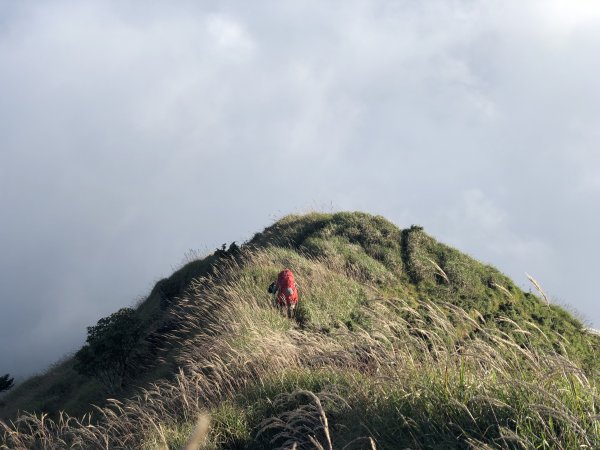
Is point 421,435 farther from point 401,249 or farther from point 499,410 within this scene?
point 401,249

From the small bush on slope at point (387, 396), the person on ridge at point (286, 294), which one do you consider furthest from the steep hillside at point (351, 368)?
the person on ridge at point (286, 294)

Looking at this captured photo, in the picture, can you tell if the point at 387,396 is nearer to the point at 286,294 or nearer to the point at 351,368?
the point at 351,368

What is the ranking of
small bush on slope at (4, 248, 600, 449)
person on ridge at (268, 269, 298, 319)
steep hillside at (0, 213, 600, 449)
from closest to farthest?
small bush on slope at (4, 248, 600, 449) < steep hillside at (0, 213, 600, 449) < person on ridge at (268, 269, 298, 319)

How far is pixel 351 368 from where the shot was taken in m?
7.12

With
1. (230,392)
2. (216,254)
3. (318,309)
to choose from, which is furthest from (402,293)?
(230,392)

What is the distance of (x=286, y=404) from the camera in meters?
7.08

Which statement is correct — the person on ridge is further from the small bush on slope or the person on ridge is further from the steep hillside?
the small bush on slope

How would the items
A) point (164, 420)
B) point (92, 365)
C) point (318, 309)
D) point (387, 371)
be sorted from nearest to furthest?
point (387, 371) → point (164, 420) → point (318, 309) → point (92, 365)

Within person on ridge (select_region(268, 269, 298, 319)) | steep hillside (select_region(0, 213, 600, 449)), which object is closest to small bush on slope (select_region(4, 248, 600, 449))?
steep hillside (select_region(0, 213, 600, 449))

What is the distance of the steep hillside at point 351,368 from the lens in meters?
4.93

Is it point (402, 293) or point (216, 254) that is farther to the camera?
point (216, 254)

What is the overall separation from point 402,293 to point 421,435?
1377 centimetres

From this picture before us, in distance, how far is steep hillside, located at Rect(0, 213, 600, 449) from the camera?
194 inches

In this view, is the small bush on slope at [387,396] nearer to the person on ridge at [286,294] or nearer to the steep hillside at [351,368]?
the steep hillside at [351,368]
